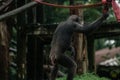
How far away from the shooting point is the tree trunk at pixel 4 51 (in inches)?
503

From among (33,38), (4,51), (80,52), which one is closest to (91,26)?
(80,52)

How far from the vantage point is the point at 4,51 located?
12812 millimetres

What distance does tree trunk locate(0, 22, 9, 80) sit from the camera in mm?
12773

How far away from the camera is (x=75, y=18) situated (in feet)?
31.9

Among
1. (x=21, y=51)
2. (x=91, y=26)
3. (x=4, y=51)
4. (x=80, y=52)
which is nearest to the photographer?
(x=91, y=26)

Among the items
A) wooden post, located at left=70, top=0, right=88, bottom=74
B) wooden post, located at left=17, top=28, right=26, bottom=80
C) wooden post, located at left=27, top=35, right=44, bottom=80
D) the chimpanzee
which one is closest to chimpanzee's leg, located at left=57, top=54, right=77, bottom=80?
the chimpanzee

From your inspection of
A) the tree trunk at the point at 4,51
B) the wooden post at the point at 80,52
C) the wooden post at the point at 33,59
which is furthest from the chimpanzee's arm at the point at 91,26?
the wooden post at the point at 33,59

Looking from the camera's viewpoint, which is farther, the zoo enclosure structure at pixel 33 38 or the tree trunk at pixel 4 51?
the zoo enclosure structure at pixel 33 38

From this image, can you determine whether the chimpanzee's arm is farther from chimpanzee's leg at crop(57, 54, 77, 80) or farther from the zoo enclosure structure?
the zoo enclosure structure

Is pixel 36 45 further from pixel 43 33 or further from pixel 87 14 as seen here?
pixel 87 14

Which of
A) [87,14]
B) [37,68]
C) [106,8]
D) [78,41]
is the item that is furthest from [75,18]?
[87,14]

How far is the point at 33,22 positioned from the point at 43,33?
40.8 inches

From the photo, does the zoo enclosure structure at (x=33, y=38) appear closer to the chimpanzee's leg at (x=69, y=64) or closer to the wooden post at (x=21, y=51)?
the wooden post at (x=21, y=51)

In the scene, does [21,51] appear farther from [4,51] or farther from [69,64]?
[69,64]
